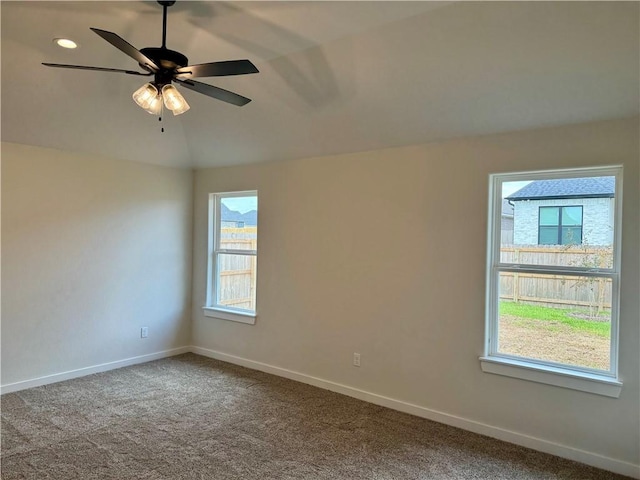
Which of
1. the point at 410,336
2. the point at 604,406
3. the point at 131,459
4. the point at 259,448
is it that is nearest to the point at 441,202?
the point at 410,336

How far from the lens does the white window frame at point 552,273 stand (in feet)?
9.16

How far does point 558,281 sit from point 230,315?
3.37m

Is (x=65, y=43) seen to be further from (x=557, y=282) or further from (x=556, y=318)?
(x=556, y=318)

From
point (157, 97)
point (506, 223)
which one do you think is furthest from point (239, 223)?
point (506, 223)

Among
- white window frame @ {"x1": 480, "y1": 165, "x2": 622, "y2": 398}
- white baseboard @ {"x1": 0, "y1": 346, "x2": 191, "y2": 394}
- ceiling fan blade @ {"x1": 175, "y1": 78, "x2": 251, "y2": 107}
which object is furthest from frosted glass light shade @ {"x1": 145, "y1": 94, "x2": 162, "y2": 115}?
white baseboard @ {"x1": 0, "y1": 346, "x2": 191, "y2": 394}

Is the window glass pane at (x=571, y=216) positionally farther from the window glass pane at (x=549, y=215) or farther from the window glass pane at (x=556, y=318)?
the window glass pane at (x=556, y=318)

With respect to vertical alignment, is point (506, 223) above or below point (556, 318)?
above

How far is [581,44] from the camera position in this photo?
2391 millimetres

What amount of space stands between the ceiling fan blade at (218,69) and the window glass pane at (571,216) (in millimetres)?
2361

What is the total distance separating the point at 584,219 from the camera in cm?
294

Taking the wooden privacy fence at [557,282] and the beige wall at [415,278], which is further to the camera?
the wooden privacy fence at [557,282]

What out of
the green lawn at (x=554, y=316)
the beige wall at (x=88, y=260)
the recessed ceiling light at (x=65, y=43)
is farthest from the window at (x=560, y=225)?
the beige wall at (x=88, y=260)

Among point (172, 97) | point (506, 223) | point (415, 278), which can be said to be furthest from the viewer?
point (415, 278)

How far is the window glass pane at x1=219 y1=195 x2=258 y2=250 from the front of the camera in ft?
15.8
